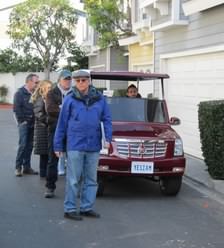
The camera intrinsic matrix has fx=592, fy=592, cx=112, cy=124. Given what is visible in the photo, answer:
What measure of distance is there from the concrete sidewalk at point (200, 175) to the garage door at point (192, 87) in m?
0.83

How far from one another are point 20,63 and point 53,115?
3097cm

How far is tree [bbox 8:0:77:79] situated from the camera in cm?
3400

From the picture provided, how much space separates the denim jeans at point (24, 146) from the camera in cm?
1063

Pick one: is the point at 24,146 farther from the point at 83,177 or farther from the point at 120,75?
the point at 83,177

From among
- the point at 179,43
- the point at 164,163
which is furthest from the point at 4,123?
the point at 164,163

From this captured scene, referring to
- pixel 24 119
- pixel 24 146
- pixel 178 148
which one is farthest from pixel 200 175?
pixel 24 119

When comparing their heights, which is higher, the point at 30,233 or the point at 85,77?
the point at 85,77

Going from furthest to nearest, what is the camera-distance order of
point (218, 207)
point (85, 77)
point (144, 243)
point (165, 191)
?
point (165, 191), point (218, 207), point (85, 77), point (144, 243)

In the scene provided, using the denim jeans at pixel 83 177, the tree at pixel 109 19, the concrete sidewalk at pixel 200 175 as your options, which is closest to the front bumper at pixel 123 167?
the denim jeans at pixel 83 177

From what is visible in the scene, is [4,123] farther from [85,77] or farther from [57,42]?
[85,77]

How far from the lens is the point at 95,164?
7426 mm

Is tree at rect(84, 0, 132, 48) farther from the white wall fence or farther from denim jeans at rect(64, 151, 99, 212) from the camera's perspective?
the white wall fence

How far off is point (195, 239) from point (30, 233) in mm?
1831

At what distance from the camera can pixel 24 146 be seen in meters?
10.7
